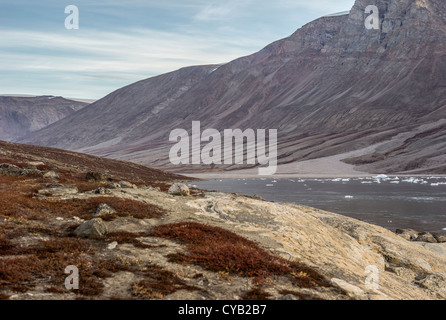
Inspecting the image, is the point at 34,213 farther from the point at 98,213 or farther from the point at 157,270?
the point at 157,270

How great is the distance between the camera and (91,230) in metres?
17.4

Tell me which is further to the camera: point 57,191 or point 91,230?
point 57,191

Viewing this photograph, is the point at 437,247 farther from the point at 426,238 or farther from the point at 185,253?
the point at 185,253

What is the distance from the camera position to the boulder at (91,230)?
17.3m

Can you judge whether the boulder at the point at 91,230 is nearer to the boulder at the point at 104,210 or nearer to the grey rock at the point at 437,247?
the boulder at the point at 104,210

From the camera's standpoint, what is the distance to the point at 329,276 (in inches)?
601

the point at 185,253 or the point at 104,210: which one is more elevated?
the point at 104,210

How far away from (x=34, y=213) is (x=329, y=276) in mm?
15203

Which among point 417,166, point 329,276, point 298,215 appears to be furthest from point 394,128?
point 329,276

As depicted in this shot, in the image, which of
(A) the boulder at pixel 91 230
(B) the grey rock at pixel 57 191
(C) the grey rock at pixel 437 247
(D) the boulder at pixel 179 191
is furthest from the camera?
(D) the boulder at pixel 179 191

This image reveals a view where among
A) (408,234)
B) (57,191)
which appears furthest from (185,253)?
(408,234)

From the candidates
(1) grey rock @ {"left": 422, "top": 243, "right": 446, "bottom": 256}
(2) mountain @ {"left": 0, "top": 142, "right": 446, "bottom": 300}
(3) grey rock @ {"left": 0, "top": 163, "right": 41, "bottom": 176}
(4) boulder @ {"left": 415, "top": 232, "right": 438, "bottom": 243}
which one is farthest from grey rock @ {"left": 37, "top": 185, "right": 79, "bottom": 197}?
(4) boulder @ {"left": 415, "top": 232, "right": 438, "bottom": 243}

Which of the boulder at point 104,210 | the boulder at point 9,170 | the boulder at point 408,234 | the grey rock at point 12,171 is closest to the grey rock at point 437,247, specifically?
the boulder at point 408,234
